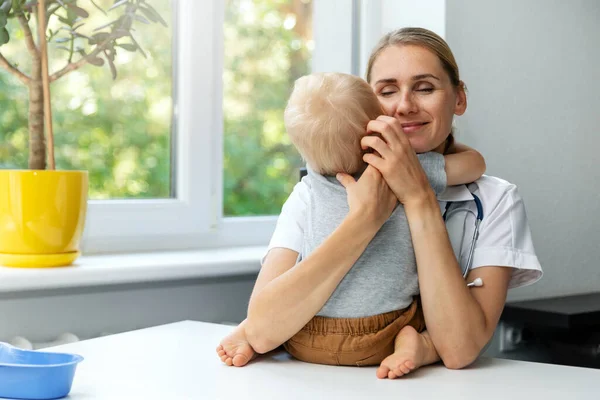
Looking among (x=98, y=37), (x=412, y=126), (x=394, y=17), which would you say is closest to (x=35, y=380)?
(x=412, y=126)

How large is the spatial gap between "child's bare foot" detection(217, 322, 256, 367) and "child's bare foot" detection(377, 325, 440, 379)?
0.62 feet

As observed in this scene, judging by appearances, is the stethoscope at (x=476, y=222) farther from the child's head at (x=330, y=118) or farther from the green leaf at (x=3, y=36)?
the green leaf at (x=3, y=36)

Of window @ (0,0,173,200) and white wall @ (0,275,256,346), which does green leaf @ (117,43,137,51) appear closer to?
window @ (0,0,173,200)

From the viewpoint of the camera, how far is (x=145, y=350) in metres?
1.18

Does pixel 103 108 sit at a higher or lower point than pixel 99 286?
higher

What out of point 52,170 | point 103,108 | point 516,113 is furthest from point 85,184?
point 516,113

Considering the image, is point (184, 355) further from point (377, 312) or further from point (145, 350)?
point (377, 312)

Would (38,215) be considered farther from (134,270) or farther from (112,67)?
(112,67)

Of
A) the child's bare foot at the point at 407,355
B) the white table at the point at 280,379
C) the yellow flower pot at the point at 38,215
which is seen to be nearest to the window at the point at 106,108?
the yellow flower pot at the point at 38,215

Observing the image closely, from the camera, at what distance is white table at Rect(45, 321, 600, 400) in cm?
94

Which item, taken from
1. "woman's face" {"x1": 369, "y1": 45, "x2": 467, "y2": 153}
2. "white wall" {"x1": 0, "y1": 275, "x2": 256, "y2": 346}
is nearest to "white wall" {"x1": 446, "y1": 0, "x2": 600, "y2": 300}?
"woman's face" {"x1": 369, "y1": 45, "x2": 467, "y2": 153}

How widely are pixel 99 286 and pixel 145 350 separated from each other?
43 cm

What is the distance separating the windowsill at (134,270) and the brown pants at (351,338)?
0.49 meters

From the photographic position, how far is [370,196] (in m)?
1.07
